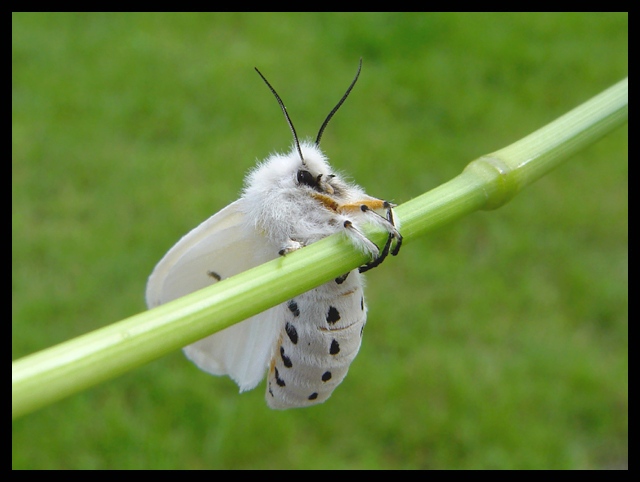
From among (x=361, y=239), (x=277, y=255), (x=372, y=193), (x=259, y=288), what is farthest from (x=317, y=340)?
(x=372, y=193)

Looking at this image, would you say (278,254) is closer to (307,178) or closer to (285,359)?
(307,178)

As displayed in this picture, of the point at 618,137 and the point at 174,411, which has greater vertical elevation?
the point at 618,137

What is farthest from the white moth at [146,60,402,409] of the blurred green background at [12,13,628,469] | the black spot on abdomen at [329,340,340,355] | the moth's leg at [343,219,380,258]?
the blurred green background at [12,13,628,469]

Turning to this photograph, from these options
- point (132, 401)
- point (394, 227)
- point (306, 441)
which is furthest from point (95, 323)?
point (394, 227)

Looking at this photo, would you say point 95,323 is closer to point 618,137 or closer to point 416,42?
point 416,42
